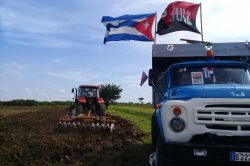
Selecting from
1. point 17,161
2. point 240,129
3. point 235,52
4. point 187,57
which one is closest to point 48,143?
point 17,161

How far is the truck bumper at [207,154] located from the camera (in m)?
6.33

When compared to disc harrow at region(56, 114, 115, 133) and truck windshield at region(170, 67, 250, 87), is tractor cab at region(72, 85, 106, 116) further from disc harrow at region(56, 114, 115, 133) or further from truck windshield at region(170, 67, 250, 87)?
truck windshield at region(170, 67, 250, 87)

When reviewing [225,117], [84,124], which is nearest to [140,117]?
[84,124]

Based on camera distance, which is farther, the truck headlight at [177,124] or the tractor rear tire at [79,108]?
the tractor rear tire at [79,108]

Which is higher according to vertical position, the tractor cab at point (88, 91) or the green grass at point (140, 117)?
the tractor cab at point (88, 91)

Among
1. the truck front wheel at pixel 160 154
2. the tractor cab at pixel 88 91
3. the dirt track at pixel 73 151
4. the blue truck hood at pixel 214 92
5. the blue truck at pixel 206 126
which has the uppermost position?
the tractor cab at pixel 88 91

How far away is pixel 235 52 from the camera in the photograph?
9.98 metres

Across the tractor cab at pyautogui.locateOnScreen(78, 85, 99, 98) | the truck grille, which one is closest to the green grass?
the tractor cab at pyautogui.locateOnScreen(78, 85, 99, 98)

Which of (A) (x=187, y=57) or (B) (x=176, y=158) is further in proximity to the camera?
(A) (x=187, y=57)

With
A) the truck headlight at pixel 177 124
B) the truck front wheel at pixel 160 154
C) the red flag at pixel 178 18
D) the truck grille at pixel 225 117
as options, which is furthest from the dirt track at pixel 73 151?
the red flag at pixel 178 18

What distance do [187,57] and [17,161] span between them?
4668 millimetres

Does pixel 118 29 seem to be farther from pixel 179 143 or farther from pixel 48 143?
pixel 179 143

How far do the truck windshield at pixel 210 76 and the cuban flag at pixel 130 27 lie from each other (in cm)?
839

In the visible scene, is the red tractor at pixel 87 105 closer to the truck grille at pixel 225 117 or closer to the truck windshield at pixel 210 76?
the truck windshield at pixel 210 76
